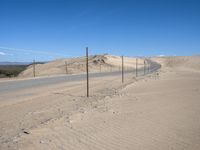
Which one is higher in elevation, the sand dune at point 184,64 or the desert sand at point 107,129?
the sand dune at point 184,64

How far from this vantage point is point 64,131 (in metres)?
7.44

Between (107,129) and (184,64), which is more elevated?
(184,64)

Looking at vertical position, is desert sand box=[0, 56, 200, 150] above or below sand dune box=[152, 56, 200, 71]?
below

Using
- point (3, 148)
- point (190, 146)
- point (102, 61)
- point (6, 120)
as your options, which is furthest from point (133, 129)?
point (102, 61)

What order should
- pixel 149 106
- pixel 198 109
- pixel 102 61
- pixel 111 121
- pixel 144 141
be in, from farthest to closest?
pixel 102 61
pixel 149 106
pixel 198 109
pixel 111 121
pixel 144 141

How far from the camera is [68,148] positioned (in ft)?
20.0

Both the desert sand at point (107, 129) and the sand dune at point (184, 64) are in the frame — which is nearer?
the desert sand at point (107, 129)

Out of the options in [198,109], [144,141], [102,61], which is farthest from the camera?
[102,61]

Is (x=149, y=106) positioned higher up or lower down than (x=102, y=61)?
lower down

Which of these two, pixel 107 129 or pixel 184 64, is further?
pixel 184 64

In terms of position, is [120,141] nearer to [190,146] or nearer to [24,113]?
[190,146]

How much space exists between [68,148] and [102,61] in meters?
78.2

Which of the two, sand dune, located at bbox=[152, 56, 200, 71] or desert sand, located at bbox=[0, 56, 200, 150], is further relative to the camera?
sand dune, located at bbox=[152, 56, 200, 71]

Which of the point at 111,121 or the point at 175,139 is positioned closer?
the point at 175,139
